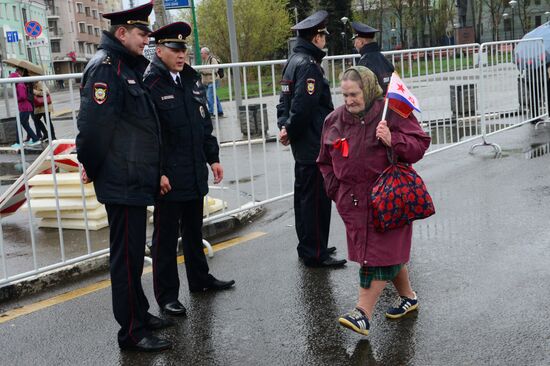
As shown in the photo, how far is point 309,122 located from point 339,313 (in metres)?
1.59

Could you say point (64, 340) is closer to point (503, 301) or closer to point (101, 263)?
point (101, 263)

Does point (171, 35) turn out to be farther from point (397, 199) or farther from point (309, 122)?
point (397, 199)

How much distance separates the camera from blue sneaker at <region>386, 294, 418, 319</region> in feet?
15.0

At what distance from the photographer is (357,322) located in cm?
421

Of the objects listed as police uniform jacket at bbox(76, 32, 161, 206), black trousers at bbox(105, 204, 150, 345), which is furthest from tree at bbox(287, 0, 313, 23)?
black trousers at bbox(105, 204, 150, 345)

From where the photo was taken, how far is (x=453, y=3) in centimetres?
7444

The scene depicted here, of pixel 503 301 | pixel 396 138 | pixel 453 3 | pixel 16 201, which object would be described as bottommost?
pixel 503 301

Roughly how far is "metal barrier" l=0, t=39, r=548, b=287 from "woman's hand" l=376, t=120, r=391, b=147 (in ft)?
8.83

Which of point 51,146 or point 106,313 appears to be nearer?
point 106,313

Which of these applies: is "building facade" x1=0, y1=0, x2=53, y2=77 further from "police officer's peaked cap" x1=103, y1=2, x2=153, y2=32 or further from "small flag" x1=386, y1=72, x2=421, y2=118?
"small flag" x1=386, y1=72, x2=421, y2=118

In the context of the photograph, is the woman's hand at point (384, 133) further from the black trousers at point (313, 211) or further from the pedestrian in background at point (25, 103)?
the pedestrian in background at point (25, 103)

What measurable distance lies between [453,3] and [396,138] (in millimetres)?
74427

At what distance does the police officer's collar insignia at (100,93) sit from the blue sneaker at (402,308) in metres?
2.13

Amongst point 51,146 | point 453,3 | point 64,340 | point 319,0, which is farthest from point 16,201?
point 453,3
